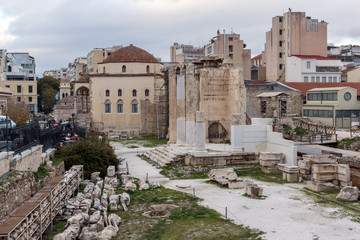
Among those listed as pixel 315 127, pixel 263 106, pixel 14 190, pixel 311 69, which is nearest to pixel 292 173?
pixel 14 190

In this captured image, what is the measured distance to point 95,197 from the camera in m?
14.2

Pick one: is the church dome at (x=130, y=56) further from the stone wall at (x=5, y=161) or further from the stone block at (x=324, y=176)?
the stone wall at (x=5, y=161)

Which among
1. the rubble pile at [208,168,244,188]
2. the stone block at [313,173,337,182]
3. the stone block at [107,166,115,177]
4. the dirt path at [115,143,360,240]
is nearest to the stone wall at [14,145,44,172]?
the stone block at [107,166,115,177]

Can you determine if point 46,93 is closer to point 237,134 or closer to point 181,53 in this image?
point 181,53

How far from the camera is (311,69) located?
155 feet

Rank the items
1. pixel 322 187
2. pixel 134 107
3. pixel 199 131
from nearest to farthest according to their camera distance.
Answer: pixel 322 187, pixel 199 131, pixel 134 107

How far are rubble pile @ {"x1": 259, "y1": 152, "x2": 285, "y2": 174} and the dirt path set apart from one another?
2404 mm

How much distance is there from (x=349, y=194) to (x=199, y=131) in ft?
31.8

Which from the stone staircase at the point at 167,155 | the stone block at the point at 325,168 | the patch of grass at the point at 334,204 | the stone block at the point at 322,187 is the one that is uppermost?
the stone block at the point at 325,168

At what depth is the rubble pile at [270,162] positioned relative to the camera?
765 inches

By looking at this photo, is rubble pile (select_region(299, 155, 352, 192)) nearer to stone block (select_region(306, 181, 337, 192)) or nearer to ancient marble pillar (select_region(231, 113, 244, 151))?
stone block (select_region(306, 181, 337, 192))

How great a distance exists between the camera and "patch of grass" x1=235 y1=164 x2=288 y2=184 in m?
17.9

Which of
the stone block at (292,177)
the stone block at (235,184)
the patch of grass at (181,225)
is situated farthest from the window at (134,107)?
the patch of grass at (181,225)

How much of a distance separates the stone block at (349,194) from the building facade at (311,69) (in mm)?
34663
